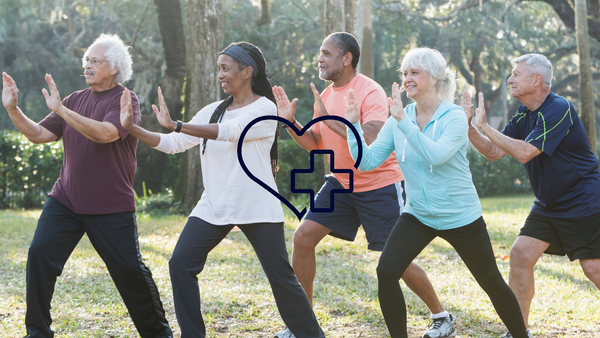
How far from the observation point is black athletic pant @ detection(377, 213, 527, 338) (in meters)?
3.51

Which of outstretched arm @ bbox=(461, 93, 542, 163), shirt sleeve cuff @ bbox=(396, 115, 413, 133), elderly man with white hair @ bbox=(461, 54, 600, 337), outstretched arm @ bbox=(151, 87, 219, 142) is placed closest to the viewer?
shirt sleeve cuff @ bbox=(396, 115, 413, 133)

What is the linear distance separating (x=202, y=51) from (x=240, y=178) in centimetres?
760

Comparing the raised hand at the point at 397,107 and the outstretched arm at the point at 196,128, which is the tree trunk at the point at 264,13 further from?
the raised hand at the point at 397,107

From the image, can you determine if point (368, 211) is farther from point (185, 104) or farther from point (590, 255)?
point (185, 104)

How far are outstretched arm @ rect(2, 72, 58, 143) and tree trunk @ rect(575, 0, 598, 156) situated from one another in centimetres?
978

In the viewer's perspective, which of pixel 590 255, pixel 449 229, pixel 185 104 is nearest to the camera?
pixel 449 229

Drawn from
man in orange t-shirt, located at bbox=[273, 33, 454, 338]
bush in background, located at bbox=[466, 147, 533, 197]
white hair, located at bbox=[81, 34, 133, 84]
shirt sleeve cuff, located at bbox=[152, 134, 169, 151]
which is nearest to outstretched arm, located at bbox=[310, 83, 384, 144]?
man in orange t-shirt, located at bbox=[273, 33, 454, 338]

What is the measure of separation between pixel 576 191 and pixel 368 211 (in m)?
1.42

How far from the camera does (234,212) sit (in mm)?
3650

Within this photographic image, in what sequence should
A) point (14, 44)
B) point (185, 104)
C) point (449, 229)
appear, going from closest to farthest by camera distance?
point (449, 229)
point (185, 104)
point (14, 44)

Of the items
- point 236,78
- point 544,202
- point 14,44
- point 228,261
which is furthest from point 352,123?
point 14,44

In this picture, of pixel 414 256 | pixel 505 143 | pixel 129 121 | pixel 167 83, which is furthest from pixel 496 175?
pixel 129 121

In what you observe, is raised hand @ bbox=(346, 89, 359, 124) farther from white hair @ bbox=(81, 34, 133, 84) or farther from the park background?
the park background

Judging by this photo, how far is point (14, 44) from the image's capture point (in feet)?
96.3
